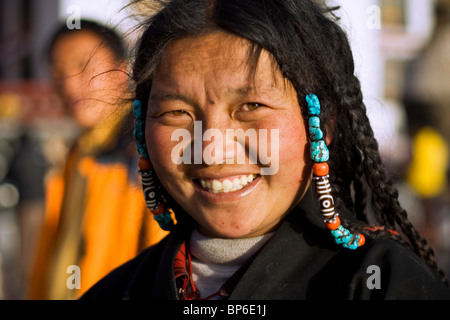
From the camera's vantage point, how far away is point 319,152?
154 cm

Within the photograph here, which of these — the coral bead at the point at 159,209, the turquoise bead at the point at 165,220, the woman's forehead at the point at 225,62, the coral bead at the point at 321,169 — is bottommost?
the turquoise bead at the point at 165,220

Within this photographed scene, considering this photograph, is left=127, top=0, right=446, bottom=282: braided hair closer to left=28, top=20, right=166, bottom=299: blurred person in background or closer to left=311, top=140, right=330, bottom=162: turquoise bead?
left=311, top=140, right=330, bottom=162: turquoise bead

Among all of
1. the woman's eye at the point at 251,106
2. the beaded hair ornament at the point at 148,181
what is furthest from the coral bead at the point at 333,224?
the beaded hair ornament at the point at 148,181

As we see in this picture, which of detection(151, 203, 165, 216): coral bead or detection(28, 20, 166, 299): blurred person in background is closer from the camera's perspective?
detection(151, 203, 165, 216): coral bead

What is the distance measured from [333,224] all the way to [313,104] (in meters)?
0.31

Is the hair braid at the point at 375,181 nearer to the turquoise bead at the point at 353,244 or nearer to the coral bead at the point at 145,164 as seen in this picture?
the turquoise bead at the point at 353,244

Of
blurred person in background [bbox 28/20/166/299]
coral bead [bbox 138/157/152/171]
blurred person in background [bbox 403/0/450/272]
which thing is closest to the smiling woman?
coral bead [bbox 138/157/152/171]

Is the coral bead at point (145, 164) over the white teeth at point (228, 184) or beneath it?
over

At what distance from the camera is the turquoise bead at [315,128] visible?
1541mm

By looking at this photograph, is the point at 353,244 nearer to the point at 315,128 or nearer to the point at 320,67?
the point at 315,128

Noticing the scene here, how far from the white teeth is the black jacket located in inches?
6.3

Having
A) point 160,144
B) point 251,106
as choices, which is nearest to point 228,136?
point 251,106

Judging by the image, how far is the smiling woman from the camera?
1.50 metres
